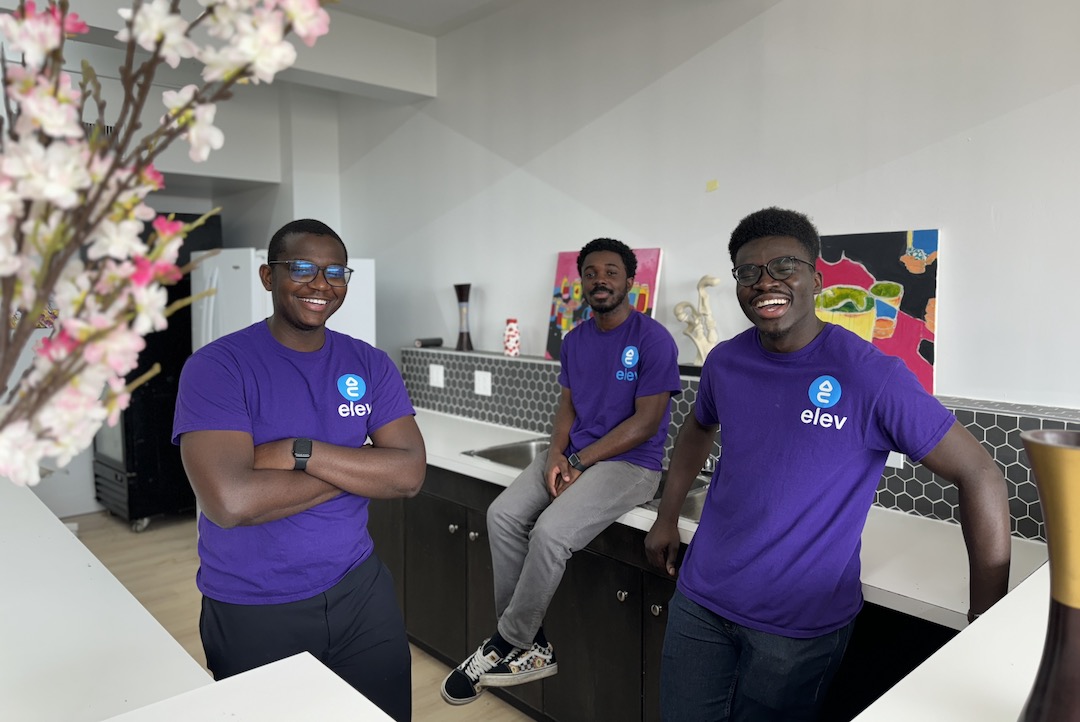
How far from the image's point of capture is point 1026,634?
1.16 metres

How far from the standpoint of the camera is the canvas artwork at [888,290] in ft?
7.10

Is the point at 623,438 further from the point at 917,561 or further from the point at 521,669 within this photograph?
the point at 917,561

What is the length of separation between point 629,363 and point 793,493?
3.16ft

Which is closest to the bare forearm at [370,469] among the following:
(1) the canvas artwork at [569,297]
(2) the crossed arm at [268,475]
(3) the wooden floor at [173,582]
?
(2) the crossed arm at [268,475]

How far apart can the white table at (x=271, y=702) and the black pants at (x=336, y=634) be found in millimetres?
459

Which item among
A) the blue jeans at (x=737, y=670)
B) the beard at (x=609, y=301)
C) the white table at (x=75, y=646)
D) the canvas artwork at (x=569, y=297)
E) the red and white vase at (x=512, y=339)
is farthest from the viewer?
the red and white vase at (x=512, y=339)

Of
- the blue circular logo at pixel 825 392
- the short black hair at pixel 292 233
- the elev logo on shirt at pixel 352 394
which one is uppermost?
the short black hair at pixel 292 233

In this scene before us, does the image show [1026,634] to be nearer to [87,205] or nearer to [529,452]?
[87,205]

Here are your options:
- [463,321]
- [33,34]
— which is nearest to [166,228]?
[33,34]

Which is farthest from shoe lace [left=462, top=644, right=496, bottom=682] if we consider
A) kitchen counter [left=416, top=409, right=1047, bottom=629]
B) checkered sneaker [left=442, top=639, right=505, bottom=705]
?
kitchen counter [left=416, top=409, right=1047, bottom=629]

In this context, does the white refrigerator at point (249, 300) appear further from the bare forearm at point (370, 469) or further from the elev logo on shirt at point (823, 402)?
the elev logo on shirt at point (823, 402)

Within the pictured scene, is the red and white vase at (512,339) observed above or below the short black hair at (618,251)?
below

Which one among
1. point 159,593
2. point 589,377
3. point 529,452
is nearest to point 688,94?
point 589,377

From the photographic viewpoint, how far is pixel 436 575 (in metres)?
2.92
